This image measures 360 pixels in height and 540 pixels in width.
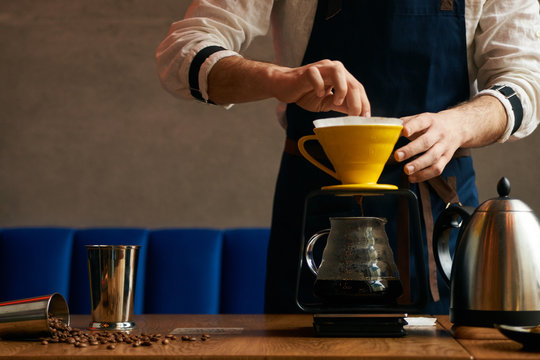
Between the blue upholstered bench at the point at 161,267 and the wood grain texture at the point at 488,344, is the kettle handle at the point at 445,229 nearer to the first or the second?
the wood grain texture at the point at 488,344

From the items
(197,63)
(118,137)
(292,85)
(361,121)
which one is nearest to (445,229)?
(361,121)

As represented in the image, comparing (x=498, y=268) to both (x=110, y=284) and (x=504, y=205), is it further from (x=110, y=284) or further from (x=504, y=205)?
(x=110, y=284)

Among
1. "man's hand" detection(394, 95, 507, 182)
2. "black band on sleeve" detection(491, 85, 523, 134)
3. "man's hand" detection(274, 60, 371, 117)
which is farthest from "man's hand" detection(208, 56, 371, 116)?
"black band on sleeve" detection(491, 85, 523, 134)

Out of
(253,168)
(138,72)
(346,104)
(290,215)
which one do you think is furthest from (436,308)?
(138,72)

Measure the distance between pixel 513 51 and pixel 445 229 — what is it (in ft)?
1.95

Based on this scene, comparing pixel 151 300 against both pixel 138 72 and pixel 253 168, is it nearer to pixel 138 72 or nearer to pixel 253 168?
pixel 253 168

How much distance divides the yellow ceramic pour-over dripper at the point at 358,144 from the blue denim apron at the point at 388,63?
437 mm

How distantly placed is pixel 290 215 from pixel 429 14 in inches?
21.1

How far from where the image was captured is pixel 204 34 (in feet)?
4.94

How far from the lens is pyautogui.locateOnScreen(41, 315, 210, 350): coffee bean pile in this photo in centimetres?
95

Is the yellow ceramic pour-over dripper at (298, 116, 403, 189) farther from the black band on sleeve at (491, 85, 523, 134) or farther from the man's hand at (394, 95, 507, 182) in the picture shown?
the black band on sleeve at (491, 85, 523, 134)

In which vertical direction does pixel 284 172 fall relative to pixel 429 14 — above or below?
below

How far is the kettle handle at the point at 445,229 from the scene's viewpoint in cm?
109

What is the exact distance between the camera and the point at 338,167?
106 centimetres
